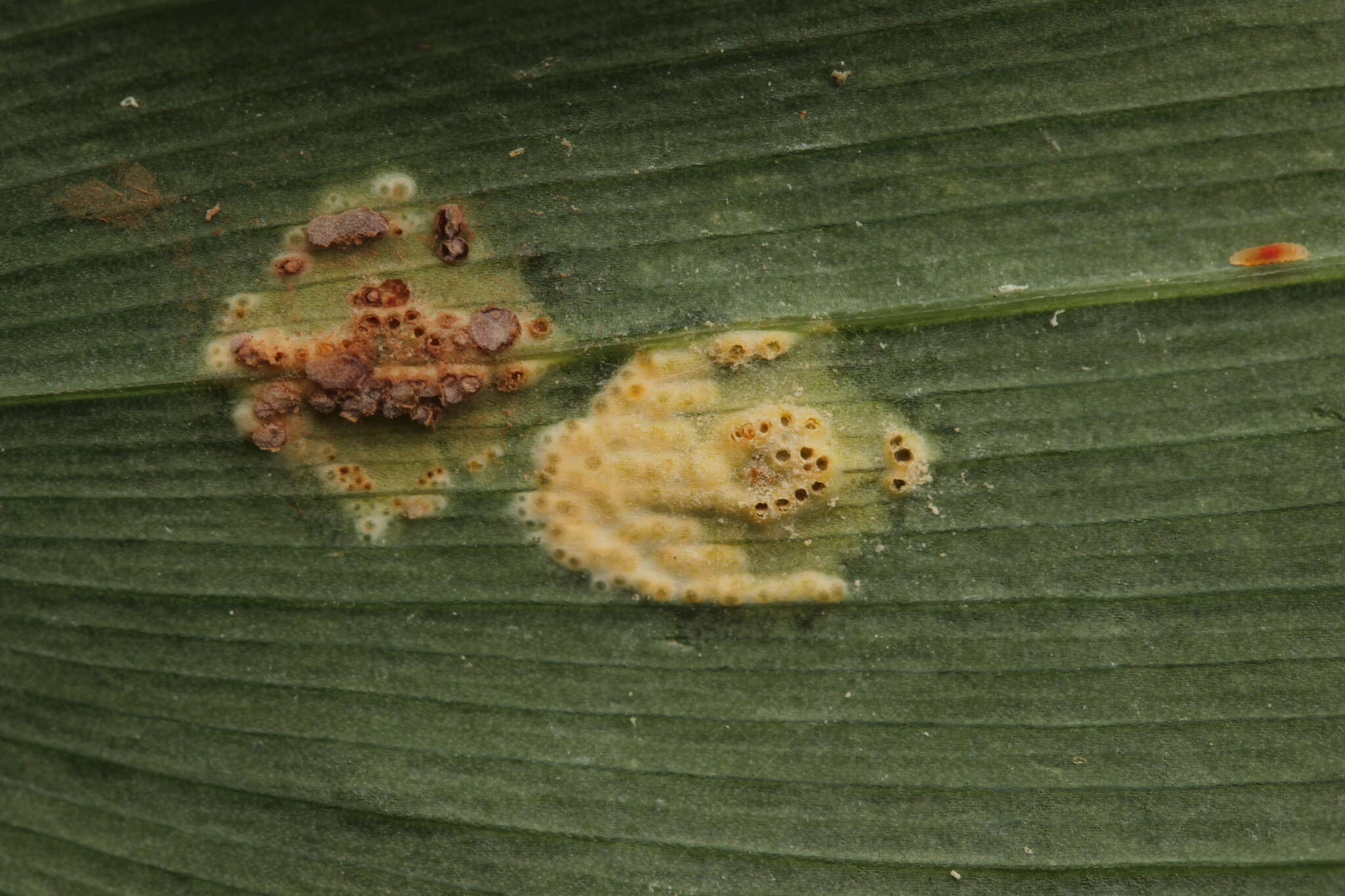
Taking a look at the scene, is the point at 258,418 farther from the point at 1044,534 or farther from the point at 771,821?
the point at 1044,534

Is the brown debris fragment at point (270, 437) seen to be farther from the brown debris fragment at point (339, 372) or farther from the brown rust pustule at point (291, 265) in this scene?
the brown rust pustule at point (291, 265)

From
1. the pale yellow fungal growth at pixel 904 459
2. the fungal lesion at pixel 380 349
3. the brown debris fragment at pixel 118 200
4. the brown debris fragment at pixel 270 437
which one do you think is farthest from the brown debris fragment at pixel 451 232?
the pale yellow fungal growth at pixel 904 459

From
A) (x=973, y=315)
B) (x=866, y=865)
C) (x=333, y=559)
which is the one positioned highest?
(x=973, y=315)

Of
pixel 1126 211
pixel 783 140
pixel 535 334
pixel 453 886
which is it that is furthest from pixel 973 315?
pixel 453 886

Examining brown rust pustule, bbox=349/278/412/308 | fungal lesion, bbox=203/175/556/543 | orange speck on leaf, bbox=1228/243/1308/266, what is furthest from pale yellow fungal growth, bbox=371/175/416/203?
orange speck on leaf, bbox=1228/243/1308/266

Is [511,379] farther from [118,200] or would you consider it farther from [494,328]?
[118,200]

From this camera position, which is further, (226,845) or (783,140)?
(226,845)

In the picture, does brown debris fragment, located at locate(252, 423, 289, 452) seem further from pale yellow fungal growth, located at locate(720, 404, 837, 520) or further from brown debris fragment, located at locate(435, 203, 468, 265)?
pale yellow fungal growth, located at locate(720, 404, 837, 520)
